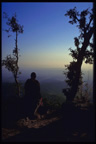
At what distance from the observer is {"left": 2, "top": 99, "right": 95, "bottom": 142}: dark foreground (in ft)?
24.4

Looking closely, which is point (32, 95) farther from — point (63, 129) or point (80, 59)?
point (80, 59)

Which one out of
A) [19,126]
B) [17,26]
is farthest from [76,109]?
[17,26]

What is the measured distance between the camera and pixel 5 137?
7.66m

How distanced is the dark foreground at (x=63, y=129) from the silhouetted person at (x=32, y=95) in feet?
3.03

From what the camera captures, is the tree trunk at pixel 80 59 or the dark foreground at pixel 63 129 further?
the tree trunk at pixel 80 59

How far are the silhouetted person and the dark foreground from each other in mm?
925

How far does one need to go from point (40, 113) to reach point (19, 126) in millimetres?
3216

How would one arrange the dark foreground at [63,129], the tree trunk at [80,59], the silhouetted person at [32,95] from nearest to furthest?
the dark foreground at [63,129] < the silhouetted person at [32,95] < the tree trunk at [80,59]

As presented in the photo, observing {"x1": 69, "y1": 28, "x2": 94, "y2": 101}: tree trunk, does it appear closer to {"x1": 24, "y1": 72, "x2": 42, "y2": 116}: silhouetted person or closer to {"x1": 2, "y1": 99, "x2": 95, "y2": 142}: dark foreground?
{"x1": 2, "y1": 99, "x2": 95, "y2": 142}: dark foreground

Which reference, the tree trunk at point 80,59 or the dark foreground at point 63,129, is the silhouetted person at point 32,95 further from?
the tree trunk at point 80,59

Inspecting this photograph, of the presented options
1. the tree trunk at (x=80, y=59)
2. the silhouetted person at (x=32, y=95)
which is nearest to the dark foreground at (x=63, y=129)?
the silhouetted person at (x=32, y=95)

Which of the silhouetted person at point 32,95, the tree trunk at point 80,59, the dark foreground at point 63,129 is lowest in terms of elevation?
the dark foreground at point 63,129

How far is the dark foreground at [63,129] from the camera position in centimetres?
745

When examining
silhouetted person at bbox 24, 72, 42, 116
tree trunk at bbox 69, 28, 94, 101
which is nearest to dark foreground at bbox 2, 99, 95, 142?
silhouetted person at bbox 24, 72, 42, 116
